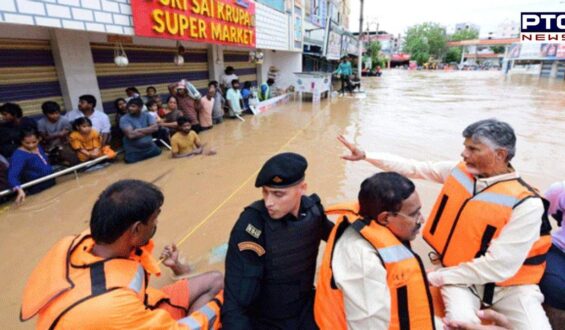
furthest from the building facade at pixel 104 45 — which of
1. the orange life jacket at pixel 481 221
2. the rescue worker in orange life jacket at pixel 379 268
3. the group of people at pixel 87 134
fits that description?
the orange life jacket at pixel 481 221

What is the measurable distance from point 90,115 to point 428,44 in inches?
3015

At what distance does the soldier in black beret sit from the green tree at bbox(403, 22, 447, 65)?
7513 centimetres

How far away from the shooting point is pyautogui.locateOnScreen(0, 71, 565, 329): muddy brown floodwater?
3.16 m

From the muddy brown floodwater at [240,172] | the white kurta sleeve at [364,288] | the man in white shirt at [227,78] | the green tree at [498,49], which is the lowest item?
the muddy brown floodwater at [240,172]

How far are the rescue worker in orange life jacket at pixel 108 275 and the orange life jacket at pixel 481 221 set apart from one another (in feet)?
4.84

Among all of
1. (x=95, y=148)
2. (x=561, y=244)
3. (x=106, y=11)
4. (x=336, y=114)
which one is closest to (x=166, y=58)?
(x=106, y=11)

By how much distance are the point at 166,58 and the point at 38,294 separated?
7.75 metres

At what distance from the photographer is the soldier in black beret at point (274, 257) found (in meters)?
1.53

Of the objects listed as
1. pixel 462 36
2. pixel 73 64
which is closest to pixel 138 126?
pixel 73 64

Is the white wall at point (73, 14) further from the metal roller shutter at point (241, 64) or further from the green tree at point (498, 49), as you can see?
the green tree at point (498, 49)

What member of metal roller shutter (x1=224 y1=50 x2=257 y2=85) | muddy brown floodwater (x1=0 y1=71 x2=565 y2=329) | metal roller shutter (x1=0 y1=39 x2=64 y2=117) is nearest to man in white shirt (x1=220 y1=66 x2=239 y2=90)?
metal roller shutter (x1=224 y1=50 x2=257 y2=85)

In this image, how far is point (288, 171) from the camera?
151 cm

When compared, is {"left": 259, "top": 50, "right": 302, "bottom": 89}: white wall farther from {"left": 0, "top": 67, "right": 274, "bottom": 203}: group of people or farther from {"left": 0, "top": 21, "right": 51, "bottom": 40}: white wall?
{"left": 0, "top": 21, "right": 51, "bottom": 40}: white wall

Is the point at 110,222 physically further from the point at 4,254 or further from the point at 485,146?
the point at 4,254
